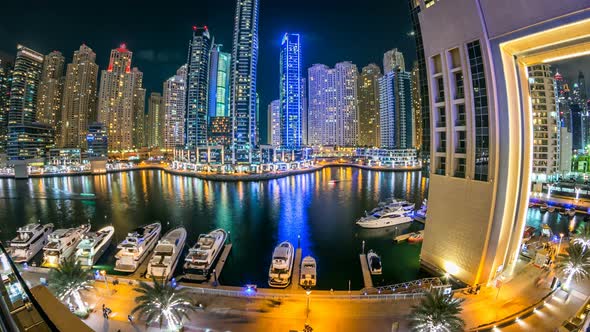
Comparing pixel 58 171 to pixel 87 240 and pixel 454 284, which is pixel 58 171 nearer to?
pixel 87 240

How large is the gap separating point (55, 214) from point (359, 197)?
177 feet

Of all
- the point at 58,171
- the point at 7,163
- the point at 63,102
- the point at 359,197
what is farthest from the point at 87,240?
the point at 63,102

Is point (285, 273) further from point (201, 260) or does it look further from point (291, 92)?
point (291, 92)

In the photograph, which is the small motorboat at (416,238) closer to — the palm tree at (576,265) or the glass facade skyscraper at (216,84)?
the palm tree at (576,265)

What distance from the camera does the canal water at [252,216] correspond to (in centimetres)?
2453

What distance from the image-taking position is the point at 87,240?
988 inches

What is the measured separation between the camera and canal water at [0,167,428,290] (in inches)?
966

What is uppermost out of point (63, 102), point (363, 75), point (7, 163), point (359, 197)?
point (363, 75)

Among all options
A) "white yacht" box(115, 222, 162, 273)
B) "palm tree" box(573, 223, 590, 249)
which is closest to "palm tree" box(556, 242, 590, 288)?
"palm tree" box(573, 223, 590, 249)

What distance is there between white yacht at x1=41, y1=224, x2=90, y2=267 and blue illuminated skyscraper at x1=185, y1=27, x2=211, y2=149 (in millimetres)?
104515

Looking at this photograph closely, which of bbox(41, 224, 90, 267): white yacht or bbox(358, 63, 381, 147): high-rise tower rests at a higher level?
bbox(358, 63, 381, 147): high-rise tower

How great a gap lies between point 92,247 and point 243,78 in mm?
87888

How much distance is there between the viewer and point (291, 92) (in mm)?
124188

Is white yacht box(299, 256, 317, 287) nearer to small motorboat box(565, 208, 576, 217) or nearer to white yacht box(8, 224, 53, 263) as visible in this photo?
white yacht box(8, 224, 53, 263)
